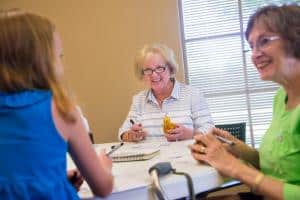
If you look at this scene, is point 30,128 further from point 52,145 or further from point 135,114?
point 135,114

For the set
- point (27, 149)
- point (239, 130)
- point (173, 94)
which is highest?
point (27, 149)

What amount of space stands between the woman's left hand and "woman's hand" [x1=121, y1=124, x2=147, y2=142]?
96 centimetres

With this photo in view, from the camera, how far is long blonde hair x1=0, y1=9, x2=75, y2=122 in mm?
940

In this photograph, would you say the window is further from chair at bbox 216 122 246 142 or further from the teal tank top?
the teal tank top

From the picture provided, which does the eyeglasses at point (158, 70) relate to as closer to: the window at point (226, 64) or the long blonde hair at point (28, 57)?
the window at point (226, 64)

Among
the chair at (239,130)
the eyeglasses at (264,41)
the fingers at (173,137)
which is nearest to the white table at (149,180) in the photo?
the eyeglasses at (264,41)

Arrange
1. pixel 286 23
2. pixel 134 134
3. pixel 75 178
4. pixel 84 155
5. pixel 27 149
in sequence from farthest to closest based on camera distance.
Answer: pixel 134 134, pixel 286 23, pixel 75 178, pixel 84 155, pixel 27 149

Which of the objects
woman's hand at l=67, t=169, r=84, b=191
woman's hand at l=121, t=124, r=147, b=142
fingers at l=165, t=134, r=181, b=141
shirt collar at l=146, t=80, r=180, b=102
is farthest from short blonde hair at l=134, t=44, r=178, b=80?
woman's hand at l=67, t=169, r=84, b=191

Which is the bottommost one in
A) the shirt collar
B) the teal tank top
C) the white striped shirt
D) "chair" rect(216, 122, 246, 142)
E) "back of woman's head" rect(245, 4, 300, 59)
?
"chair" rect(216, 122, 246, 142)

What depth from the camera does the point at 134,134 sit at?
7.89 ft

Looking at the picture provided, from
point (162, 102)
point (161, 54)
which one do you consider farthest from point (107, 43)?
point (162, 102)

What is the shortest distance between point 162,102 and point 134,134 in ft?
1.43

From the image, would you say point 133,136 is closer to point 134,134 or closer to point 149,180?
point 134,134

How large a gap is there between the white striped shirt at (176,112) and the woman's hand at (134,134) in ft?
0.46
